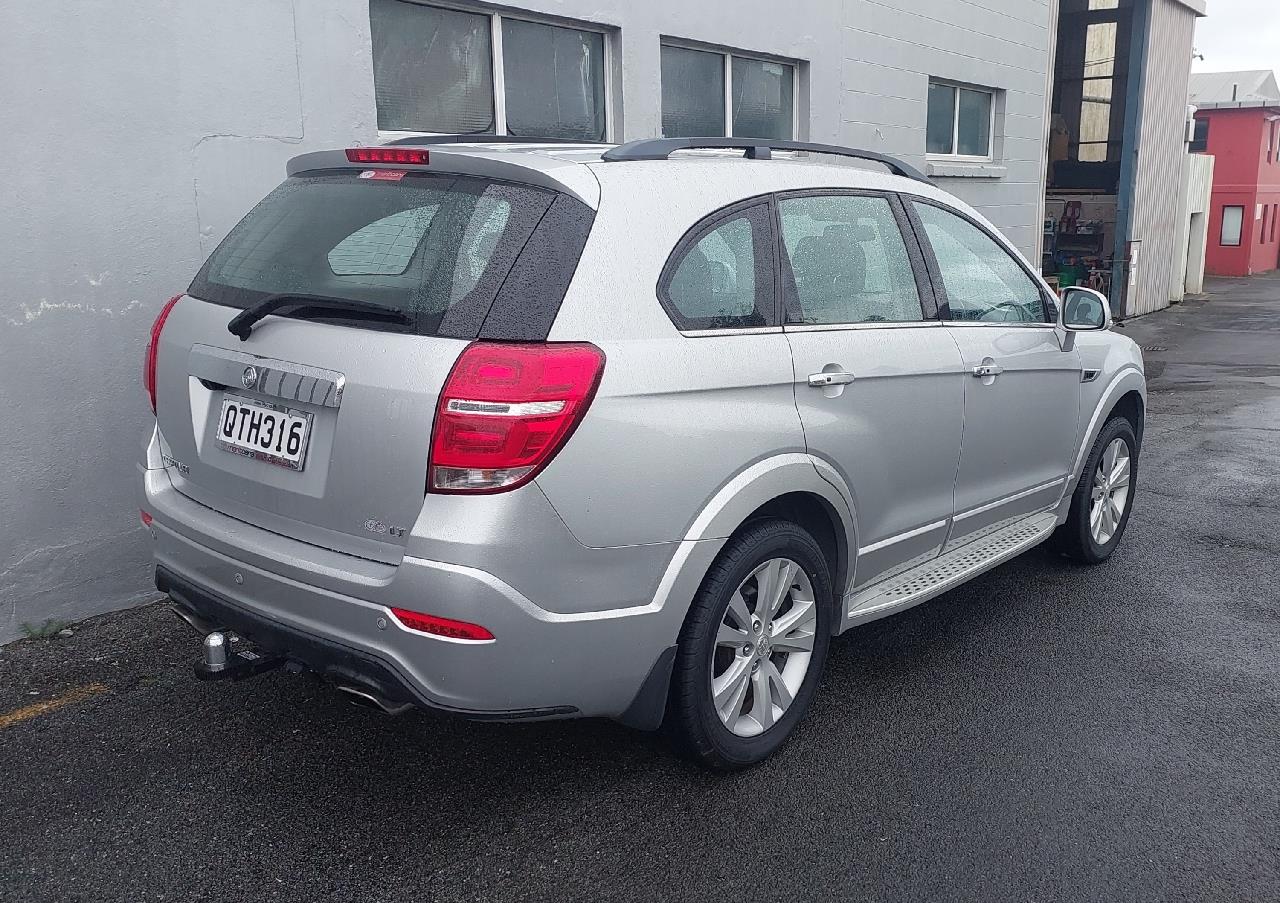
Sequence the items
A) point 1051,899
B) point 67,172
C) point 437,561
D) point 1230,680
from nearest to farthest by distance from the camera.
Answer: point 437,561, point 1051,899, point 1230,680, point 67,172

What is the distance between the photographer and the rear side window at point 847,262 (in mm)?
3592

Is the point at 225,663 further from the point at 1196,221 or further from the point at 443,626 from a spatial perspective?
the point at 1196,221

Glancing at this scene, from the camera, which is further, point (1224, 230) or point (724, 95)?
point (1224, 230)

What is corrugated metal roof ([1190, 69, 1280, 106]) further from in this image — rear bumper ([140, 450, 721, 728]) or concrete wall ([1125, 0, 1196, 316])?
rear bumper ([140, 450, 721, 728])

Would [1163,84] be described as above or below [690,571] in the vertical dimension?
above

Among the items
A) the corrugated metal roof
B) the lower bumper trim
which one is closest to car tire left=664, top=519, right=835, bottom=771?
→ the lower bumper trim

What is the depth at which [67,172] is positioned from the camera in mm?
4492

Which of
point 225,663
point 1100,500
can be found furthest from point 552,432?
point 1100,500

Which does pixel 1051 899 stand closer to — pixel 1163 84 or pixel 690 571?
pixel 690 571

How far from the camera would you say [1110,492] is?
18.2 feet

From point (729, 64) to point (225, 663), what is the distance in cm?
630

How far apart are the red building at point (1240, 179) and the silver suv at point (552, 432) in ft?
120

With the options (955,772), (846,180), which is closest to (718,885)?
(955,772)

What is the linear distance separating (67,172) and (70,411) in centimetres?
95
